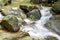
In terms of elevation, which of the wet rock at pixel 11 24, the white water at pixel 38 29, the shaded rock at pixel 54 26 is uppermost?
the wet rock at pixel 11 24

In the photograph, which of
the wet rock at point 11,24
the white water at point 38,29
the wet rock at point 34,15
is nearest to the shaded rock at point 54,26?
the white water at point 38,29

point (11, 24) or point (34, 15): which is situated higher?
point (11, 24)

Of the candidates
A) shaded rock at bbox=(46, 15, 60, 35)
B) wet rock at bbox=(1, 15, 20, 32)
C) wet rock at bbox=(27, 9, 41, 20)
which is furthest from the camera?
wet rock at bbox=(27, 9, 41, 20)

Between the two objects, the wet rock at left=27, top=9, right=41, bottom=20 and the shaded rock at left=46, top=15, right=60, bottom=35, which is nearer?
the shaded rock at left=46, top=15, right=60, bottom=35

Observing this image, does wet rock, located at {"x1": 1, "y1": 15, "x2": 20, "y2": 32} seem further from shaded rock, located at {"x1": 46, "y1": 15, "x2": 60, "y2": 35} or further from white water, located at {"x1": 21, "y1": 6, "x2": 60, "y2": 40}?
shaded rock, located at {"x1": 46, "y1": 15, "x2": 60, "y2": 35}

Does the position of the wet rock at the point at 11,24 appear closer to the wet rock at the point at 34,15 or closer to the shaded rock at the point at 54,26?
the shaded rock at the point at 54,26

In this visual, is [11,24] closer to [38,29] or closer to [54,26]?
[38,29]

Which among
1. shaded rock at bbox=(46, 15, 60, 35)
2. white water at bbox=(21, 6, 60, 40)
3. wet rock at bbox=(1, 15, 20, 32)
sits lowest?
white water at bbox=(21, 6, 60, 40)

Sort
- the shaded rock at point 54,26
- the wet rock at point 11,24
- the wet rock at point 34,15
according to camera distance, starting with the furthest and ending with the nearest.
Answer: the wet rock at point 34,15, the shaded rock at point 54,26, the wet rock at point 11,24

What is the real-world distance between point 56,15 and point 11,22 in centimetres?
319

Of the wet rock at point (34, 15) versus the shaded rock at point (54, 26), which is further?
the wet rock at point (34, 15)

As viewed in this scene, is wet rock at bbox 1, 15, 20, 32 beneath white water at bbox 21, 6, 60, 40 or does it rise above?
above

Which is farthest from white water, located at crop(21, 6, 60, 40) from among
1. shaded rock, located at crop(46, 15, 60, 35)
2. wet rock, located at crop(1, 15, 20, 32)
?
wet rock, located at crop(1, 15, 20, 32)

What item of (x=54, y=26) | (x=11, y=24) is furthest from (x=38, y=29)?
(x=11, y=24)
